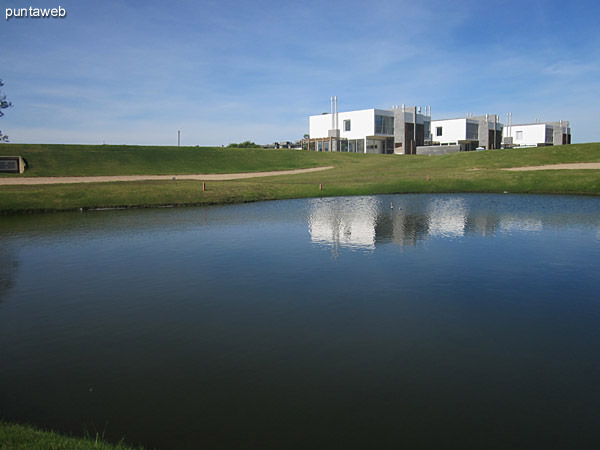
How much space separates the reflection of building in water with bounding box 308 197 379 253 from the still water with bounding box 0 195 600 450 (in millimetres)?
389

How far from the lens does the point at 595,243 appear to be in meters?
18.7

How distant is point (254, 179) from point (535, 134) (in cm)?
10737

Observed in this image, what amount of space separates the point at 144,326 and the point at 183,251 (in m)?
8.08

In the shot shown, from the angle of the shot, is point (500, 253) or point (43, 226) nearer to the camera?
point (500, 253)

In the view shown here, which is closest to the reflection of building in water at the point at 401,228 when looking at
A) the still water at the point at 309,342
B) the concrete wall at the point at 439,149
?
the still water at the point at 309,342

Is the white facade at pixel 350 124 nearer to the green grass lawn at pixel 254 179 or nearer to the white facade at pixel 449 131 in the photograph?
the green grass lawn at pixel 254 179

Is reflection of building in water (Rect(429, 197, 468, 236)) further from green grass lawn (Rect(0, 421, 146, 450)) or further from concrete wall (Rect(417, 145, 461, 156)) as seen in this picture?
concrete wall (Rect(417, 145, 461, 156))

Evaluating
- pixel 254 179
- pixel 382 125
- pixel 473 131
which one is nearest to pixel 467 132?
pixel 473 131

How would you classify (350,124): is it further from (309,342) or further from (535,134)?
(309,342)

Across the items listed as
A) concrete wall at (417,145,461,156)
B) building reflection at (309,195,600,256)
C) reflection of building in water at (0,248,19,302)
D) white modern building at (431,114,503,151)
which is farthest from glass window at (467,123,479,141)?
reflection of building in water at (0,248,19,302)

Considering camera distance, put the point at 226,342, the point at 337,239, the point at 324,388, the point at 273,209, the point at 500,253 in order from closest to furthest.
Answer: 1. the point at 324,388
2. the point at 226,342
3. the point at 500,253
4. the point at 337,239
5. the point at 273,209

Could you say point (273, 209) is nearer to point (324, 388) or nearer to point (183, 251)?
point (183, 251)

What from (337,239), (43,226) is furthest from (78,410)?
(43,226)

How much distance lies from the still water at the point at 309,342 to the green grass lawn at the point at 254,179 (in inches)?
683
